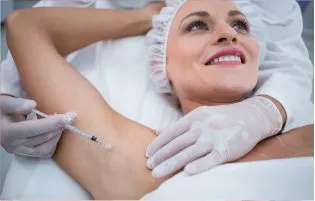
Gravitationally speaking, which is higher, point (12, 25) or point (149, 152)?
point (12, 25)

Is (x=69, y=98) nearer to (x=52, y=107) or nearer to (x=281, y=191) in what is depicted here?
(x=52, y=107)

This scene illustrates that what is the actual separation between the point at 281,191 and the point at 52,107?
1.80ft

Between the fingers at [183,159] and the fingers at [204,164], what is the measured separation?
0.04ft

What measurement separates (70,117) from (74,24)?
0.32 m

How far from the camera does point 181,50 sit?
1049 millimetres

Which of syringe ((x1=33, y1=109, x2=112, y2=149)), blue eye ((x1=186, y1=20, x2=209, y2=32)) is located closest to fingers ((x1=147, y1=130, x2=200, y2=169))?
syringe ((x1=33, y1=109, x2=112, y2=149))

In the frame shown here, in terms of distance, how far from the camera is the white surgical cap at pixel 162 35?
3.58ft

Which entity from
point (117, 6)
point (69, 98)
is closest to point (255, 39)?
point (117, 6)

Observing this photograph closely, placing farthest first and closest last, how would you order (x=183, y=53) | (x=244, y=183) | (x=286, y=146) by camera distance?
(x=183, y=53) < (x=286, y=146) < (x=244, y=183)

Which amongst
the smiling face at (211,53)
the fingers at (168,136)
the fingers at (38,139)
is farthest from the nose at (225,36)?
the fingers at (38,139)

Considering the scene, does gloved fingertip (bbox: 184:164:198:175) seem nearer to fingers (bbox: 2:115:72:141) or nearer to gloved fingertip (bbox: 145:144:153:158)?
gloved fingertip (bbox: 145:144:153:158)

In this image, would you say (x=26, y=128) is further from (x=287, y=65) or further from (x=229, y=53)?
(x=287, y=65)

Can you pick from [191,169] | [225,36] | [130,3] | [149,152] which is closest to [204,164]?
[191,169]

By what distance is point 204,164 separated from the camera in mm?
837
